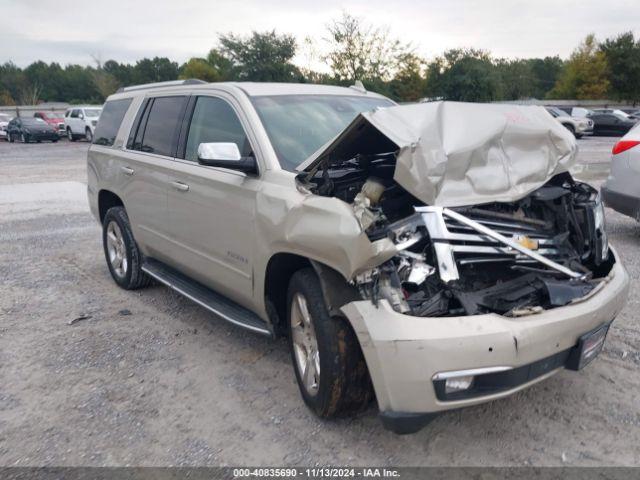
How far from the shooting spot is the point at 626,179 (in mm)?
6305

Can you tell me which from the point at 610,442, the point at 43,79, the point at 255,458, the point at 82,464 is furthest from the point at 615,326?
the point at 43,79

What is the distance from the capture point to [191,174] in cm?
432

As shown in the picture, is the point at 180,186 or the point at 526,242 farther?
the point at 180,186

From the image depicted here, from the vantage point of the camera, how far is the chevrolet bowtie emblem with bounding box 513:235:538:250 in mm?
3180

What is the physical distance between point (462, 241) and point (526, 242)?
1.42 ft

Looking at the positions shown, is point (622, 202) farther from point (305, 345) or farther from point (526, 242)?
point (305, 345)

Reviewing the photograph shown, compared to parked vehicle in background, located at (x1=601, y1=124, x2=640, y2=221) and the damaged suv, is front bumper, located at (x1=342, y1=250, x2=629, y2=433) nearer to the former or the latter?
the damaged suv

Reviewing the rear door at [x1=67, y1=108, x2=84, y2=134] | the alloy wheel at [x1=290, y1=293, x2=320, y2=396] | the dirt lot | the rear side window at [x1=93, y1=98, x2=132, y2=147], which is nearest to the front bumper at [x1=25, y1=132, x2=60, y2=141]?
the rear door at [x1=67, y1=108, x2=84, y2=134]

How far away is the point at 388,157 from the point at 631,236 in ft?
15.6

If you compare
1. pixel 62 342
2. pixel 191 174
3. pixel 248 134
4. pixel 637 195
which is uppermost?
pixel 248 134

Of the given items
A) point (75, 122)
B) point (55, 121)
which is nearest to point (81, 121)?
point (75, 122)

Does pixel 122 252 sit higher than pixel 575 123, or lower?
lower

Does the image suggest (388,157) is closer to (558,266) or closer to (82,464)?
(558,266)

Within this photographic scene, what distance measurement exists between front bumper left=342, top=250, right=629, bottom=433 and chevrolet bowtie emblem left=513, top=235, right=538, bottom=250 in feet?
1.64
